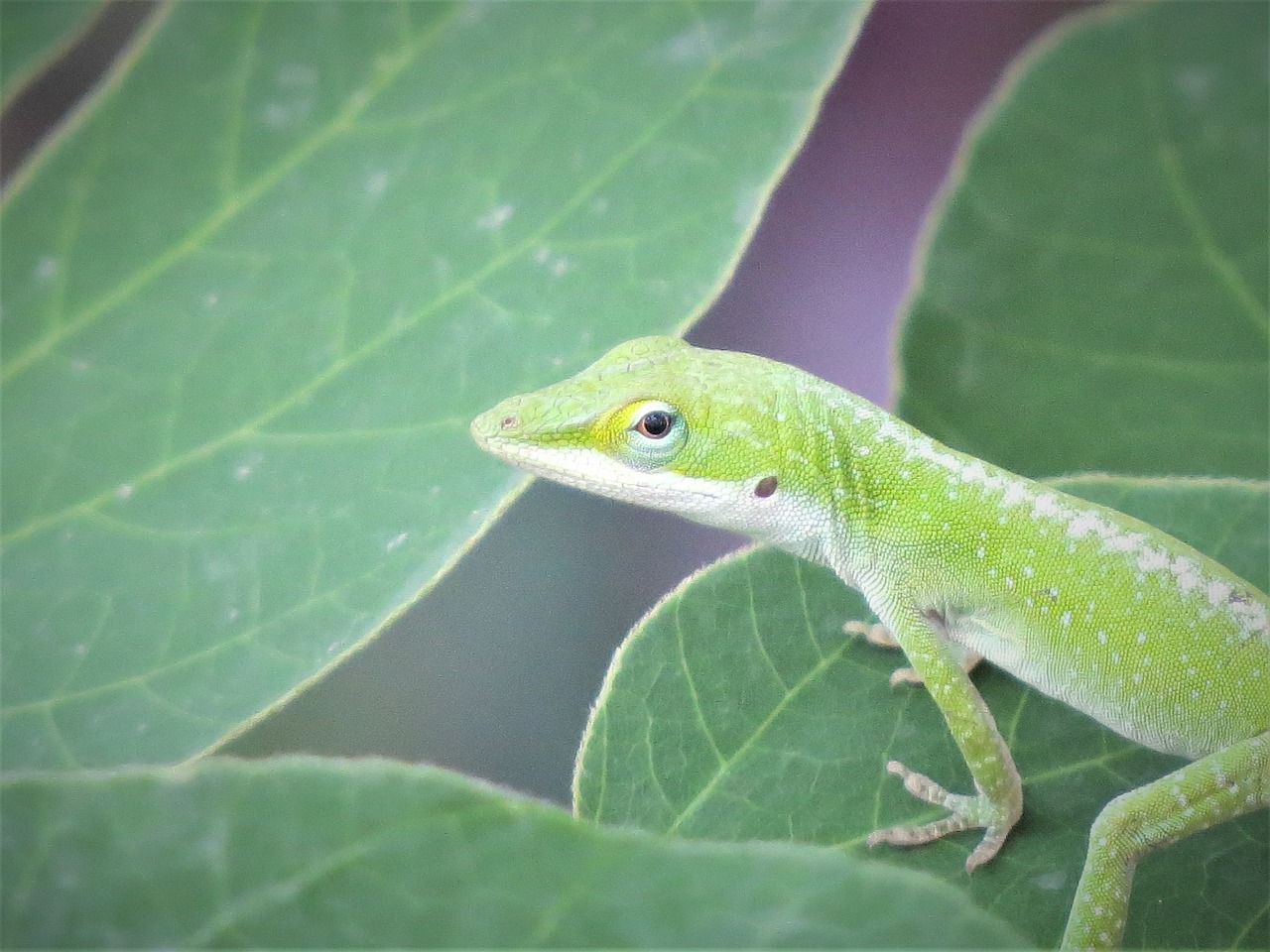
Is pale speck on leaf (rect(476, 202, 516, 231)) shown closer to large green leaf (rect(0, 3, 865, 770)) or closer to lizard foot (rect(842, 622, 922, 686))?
large green leaf (rect(0, 3, 865, 770))

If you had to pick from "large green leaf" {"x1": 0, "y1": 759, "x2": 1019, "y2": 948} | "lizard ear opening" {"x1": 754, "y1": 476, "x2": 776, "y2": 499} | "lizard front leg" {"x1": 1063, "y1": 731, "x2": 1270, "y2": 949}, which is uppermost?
"large green leaf" {"x1": 0, "y1": 759, "x2": 1019, "y2": 948}

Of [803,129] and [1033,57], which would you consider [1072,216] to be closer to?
[1033,57]

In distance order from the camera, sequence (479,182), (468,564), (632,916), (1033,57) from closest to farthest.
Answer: (632,916) < (479,182) < (1033,57) < (468,564)

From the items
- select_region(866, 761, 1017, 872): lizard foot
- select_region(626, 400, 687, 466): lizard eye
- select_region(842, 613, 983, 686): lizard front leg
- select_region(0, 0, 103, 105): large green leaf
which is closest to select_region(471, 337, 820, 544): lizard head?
select_region(626, 400, 687, 466): lizard eye

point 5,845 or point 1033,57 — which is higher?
point 1033,57

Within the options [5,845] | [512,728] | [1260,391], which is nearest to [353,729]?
[512,728]

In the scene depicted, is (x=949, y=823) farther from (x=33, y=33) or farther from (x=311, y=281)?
(x=33, y=33)
